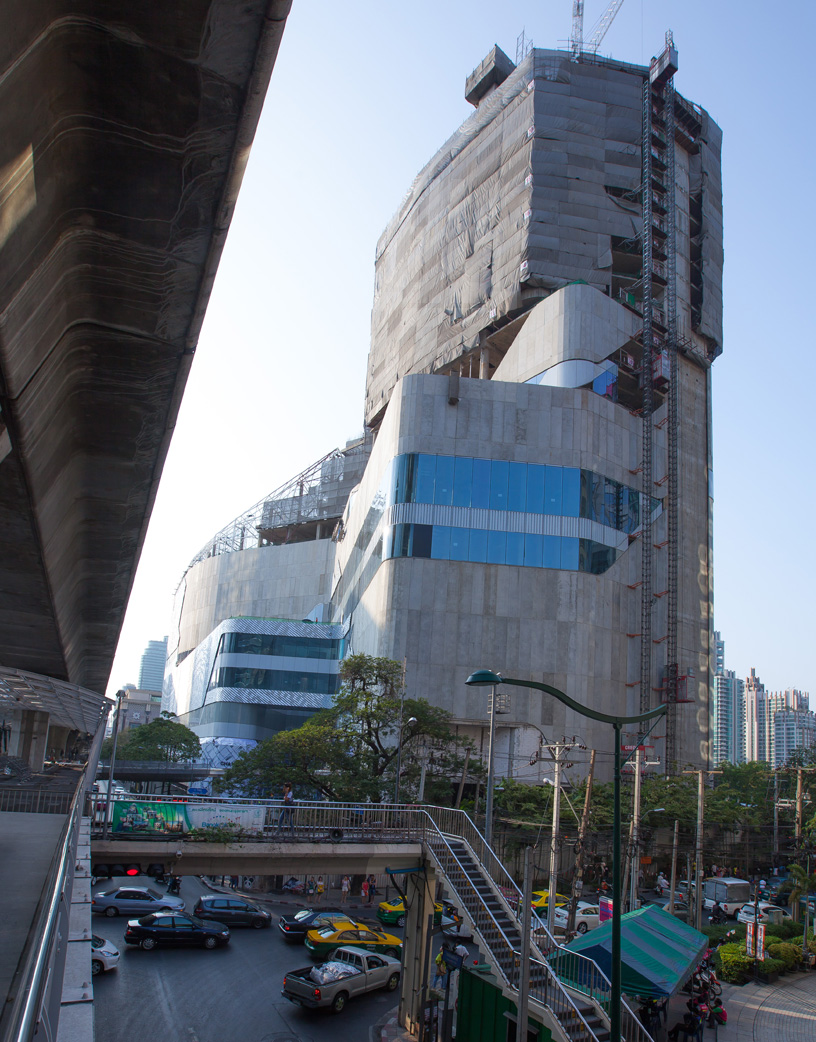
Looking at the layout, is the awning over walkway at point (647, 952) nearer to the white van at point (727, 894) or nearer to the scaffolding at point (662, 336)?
the white van at point (727, 894)

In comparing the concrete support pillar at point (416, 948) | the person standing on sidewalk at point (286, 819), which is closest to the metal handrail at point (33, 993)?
the person standing on sidewalk at point (286, 819)

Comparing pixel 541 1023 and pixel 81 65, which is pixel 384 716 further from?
pixel 81 65

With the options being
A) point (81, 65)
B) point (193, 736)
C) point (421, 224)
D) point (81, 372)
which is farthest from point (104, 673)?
point (421, 224)

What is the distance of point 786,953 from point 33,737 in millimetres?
35587

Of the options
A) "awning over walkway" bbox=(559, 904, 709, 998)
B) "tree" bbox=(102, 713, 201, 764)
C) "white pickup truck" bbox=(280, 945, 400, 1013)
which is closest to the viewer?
"awning over walkway" bbox=(559, 904, 709, 998)

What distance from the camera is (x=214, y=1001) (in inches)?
843

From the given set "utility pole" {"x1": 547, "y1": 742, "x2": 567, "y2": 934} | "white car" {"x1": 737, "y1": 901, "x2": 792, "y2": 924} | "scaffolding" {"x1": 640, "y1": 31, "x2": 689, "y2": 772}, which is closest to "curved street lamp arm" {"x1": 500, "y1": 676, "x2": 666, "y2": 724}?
"utility pole" {"x1": 547, "y1": 742, "x2": 567, "y2": 934}

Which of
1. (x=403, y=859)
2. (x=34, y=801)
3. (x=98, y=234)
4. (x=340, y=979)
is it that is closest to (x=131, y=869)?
(x=34, y=801)

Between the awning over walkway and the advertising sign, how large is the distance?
Answer: 951 centimetres

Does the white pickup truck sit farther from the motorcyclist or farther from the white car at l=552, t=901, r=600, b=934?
the motorcyclist

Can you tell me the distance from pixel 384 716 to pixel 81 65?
33.6 meters

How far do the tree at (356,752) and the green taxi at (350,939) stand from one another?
558 centimetres

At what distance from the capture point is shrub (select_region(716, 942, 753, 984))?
28172mm

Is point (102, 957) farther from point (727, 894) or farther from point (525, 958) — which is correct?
point (727, 894)
